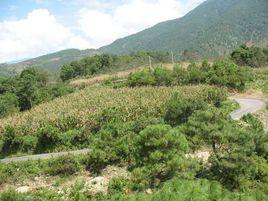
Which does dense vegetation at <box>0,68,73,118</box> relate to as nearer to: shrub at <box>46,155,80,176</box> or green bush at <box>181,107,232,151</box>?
shrub at <box>46,155,80,176</box>

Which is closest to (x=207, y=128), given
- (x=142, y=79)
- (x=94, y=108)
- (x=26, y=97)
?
(x=94, y=108)

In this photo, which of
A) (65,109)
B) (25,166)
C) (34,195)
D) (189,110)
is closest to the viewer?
(34,195)

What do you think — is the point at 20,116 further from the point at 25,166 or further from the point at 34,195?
the point at 34,195

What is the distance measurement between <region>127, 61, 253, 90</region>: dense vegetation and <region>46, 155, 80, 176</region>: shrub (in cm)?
2428

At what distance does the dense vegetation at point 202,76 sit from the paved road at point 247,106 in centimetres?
354

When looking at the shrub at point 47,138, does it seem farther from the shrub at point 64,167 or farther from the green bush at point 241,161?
the green bush at point 241,161

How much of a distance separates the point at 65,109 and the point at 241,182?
80.6ft

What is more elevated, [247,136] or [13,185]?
[247,136]

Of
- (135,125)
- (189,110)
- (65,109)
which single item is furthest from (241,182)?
(65,109)

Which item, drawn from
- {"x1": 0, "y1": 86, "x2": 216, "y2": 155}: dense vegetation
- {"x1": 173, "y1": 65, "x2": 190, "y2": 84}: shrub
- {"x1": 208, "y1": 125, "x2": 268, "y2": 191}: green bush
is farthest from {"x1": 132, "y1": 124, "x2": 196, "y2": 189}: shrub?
{"x1": 173, "y1": 65, "x2": 190, "y2": 84}: shrub

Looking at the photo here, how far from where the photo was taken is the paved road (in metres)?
32.3

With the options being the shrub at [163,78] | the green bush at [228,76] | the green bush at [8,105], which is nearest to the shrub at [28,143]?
the green bush at [8,105]

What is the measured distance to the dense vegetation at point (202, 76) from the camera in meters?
42.3

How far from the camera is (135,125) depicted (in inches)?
992
